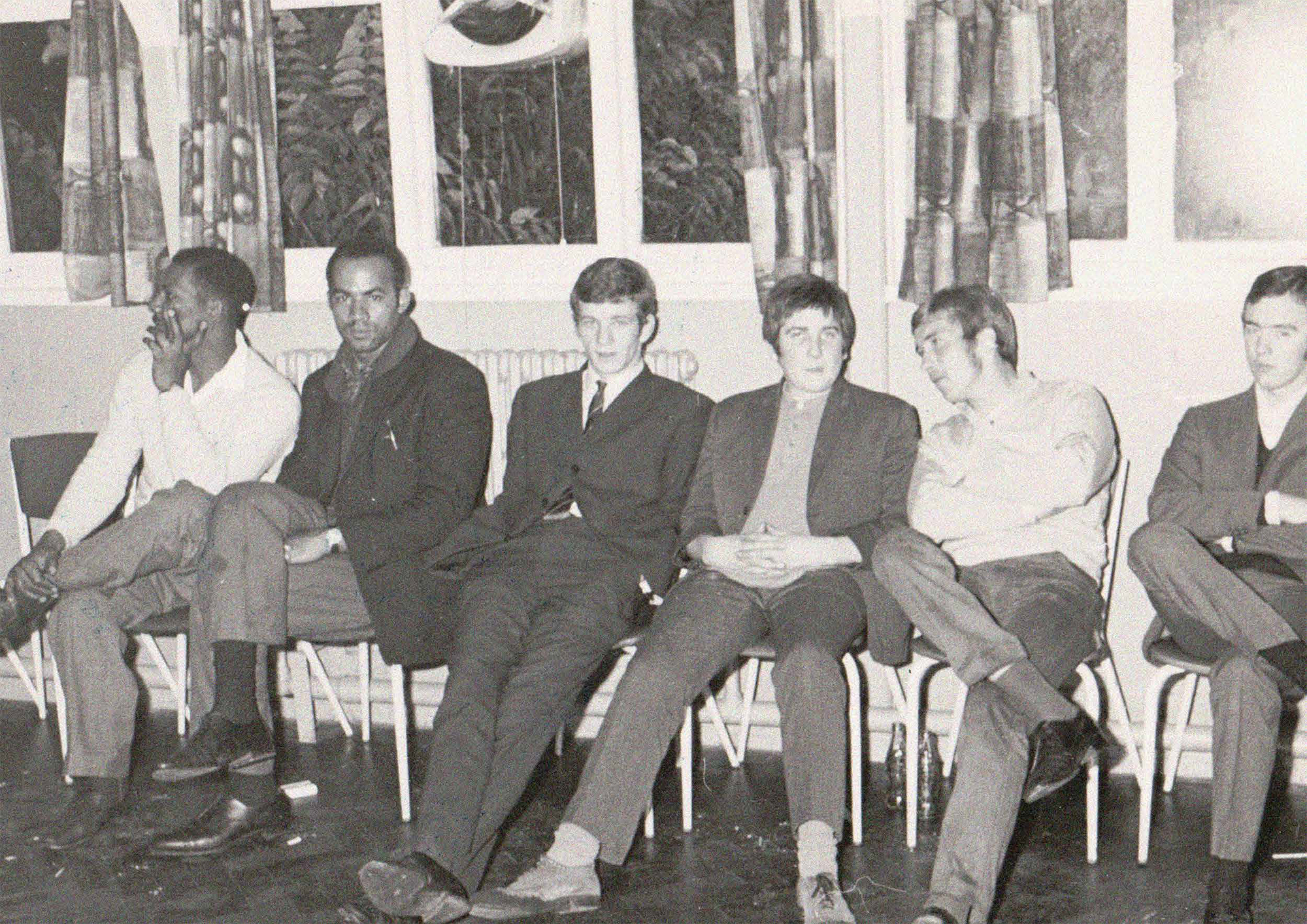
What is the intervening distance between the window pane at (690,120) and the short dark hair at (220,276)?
1160 mm

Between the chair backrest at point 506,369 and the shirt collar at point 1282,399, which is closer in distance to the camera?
the shirt collar at point 1282,399

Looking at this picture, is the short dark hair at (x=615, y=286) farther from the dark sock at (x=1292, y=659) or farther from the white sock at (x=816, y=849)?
the dark sock at (x=1292, y=659)

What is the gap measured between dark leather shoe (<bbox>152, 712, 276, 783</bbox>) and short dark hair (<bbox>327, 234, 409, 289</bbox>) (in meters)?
1.21

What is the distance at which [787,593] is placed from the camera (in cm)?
380

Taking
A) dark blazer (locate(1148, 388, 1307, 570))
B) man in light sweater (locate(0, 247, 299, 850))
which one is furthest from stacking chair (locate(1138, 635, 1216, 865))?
man in light sweater (locate(0, 247, 299, 850))

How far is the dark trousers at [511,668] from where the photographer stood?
3.50 meters

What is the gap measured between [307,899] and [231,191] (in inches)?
87.5

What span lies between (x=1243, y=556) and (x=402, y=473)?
2.05m

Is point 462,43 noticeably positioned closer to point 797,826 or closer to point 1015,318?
point 1015,318

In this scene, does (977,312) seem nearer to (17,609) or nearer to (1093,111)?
(1093,111)

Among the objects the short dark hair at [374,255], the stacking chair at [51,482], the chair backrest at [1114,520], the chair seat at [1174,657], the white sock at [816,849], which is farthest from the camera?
A: the stacking chair at [51,482]

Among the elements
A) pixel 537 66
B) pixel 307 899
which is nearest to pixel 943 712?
pixel 307 899

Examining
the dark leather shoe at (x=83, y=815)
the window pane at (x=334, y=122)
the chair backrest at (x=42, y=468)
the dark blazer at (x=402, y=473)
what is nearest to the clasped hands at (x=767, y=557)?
the dark blazer at (x=402, y=473)

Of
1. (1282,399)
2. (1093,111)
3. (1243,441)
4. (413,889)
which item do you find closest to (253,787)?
(413,889)
